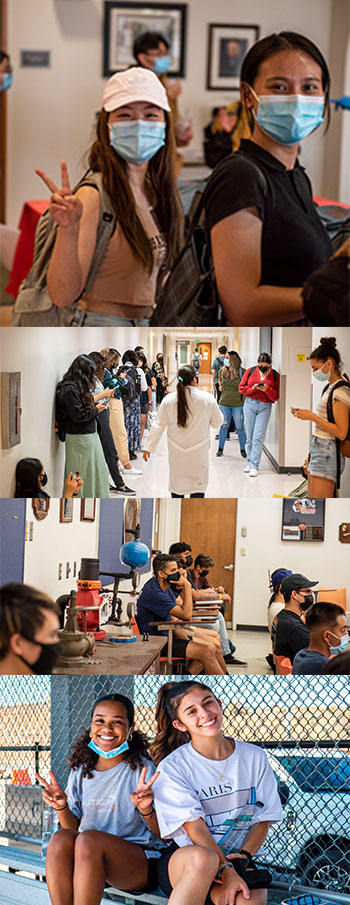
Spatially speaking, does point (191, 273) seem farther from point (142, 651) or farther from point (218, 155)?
point (142, 651)

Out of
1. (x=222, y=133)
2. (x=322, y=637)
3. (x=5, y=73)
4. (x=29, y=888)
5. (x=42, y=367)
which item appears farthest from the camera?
(x=222, y=133)

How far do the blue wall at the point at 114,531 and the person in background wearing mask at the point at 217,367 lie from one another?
0.18 m

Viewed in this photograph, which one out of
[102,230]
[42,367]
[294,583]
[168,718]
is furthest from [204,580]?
[102,230]

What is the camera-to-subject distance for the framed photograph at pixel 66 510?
1.26 meters

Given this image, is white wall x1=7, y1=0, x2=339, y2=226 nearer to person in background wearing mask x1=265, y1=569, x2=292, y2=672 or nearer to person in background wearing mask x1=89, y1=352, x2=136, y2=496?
person in background wearing mask x1=89, y1=352, x2=136, y2=496

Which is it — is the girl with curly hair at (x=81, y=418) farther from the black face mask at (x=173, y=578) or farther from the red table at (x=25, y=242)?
the red table at (x=25, y=242)

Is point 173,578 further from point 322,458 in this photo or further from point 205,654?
point 322,458

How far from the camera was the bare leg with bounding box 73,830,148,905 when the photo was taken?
1.32m

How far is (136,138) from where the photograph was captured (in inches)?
58.8

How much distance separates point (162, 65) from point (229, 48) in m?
0.12

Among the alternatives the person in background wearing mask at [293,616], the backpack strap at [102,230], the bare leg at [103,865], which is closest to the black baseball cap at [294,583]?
the person in background wearing mask at [293,616]

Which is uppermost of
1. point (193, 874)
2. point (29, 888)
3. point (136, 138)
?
point (136, 138)

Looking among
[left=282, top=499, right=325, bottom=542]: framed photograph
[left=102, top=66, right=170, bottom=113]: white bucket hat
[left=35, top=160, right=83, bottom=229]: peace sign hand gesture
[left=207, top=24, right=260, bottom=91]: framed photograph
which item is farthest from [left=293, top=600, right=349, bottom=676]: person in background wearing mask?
[left=207, top=24, right=260, bottom=91]: framed photograph

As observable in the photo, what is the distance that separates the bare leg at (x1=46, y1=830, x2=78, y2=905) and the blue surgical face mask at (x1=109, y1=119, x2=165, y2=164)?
109cm
